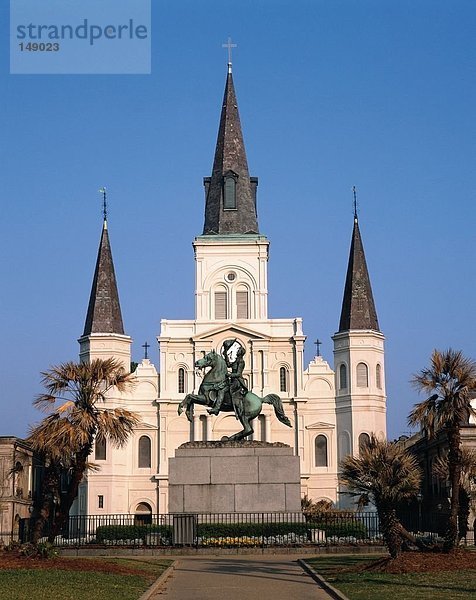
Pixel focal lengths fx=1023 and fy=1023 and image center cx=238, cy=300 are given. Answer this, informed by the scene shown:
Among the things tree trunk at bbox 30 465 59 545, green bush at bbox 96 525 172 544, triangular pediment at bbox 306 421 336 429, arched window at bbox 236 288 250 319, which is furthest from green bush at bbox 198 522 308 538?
arched window at bbox 236 288 250 319

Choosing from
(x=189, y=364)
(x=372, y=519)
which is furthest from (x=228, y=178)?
(x=372, y=519)

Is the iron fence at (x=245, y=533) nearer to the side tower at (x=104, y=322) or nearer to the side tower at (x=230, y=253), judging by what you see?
the side tower at (x=104, y=322)

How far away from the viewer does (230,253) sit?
303 ft

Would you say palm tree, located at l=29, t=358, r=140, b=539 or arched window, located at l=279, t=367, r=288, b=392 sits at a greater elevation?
arched window, located at l=279, t=367, r=288, b=392

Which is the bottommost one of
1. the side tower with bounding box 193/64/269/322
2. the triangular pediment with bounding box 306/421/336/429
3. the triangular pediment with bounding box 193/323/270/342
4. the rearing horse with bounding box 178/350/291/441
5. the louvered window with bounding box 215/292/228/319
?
the rearing horse with bounding box 178/350/291/441

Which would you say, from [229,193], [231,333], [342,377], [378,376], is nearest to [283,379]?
[342,377]

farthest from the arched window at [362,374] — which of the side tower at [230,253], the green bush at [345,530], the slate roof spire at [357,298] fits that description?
the green bush at [345,530]

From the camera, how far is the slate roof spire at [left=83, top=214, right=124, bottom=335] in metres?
90.4

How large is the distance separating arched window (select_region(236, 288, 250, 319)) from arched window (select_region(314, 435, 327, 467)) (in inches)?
492

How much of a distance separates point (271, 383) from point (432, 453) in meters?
26.5

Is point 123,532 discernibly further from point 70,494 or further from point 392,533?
point 392,533

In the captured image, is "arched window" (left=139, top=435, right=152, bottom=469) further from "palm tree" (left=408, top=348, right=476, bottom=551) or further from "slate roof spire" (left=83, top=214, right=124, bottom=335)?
"palm tree" (left=408, top=348, right=476, bottom=551)

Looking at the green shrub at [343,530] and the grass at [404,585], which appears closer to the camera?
the grass at [404,585]

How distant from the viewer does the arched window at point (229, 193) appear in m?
94.7
